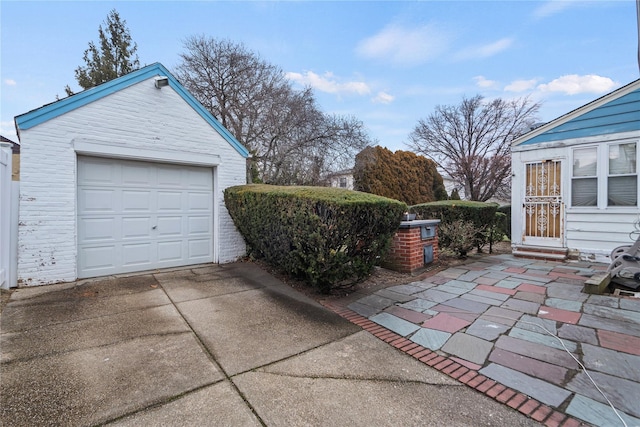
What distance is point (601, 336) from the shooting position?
2951 mm

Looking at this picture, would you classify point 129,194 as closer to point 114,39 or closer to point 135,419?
point 135,419

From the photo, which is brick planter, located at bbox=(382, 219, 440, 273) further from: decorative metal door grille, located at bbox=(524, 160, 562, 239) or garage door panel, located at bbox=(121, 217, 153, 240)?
garage door panel, located at bbox=(121, 217, 153, 240)

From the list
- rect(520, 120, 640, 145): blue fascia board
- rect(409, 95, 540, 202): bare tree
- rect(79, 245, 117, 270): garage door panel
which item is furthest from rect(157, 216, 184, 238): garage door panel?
rect(409, 95, 540, 202): bare tree

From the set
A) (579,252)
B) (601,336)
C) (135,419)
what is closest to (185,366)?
(135,419)

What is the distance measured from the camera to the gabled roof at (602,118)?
5.85 metres

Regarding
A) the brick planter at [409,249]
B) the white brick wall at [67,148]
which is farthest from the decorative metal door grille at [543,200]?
the white brick wall at [67,148]

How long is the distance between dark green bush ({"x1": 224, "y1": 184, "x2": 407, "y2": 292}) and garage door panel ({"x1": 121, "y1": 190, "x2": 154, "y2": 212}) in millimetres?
2612

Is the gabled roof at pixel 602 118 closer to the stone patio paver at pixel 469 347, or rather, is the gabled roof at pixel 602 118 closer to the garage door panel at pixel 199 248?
the stone patio paver at pixel 469 347

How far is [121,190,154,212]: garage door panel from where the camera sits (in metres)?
5.47

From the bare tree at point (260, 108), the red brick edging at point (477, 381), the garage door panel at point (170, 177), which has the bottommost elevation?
the red brick edging at point (477, 381)

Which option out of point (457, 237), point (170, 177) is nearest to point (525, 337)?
point (457, 237)

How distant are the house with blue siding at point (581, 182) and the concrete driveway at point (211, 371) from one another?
618 centimetres

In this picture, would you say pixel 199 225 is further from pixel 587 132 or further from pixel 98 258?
pixel 587 132

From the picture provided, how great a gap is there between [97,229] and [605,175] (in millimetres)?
10106
